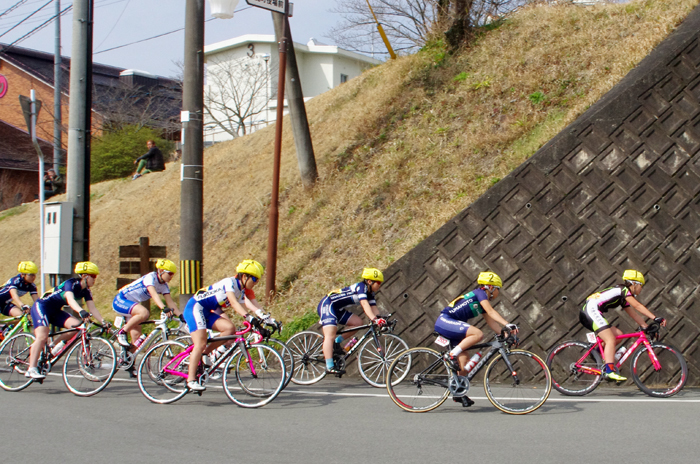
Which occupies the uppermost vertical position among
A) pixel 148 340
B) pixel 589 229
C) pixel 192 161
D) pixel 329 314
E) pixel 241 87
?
pixel 241 87

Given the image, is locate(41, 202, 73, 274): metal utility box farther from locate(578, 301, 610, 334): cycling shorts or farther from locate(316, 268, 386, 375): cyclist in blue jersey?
locate(578, 301, 610, 334): cycling shorts

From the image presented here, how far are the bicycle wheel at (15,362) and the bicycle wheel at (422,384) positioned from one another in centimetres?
520

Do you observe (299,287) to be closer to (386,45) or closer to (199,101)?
(199,101)

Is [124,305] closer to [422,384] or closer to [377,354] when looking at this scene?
[377,354]

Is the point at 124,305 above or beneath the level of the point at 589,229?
beneath

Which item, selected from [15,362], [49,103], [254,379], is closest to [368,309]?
[254,379]

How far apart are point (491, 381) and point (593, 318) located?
2232 millimetres

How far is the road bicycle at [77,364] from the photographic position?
875 centimetres

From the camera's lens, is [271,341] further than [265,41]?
No

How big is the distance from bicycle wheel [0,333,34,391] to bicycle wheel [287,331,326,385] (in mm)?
3773

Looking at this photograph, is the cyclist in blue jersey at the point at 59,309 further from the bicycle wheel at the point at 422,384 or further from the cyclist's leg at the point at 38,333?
the bicycle wheel at the point at 422,384

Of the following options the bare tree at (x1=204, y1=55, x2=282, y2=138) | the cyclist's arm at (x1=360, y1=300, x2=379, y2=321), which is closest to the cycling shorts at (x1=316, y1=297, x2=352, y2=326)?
the cyclist's arm at (x1=360, y1=300, x2=379, y2=321)

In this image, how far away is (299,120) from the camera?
15.8 metres

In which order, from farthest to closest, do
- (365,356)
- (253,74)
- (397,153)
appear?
(253,74), (397,153), (365,356)
